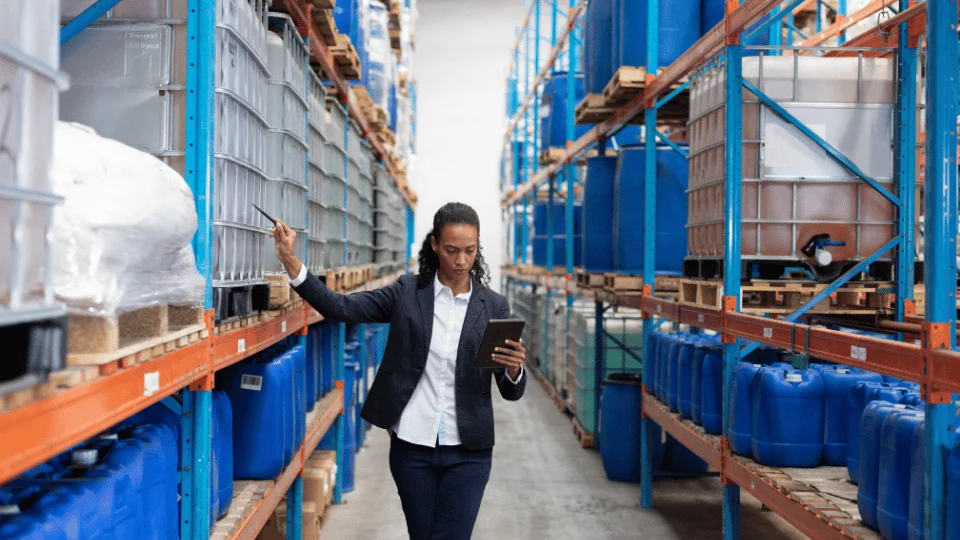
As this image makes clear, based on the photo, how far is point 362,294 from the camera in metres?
3.42

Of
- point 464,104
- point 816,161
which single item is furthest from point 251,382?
point 464,104

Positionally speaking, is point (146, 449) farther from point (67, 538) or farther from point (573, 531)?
point (573, 531)

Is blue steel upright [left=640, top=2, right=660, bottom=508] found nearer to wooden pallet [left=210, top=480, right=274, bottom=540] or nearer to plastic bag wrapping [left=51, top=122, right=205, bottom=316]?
wooden pallet [left=210, top=480, right=274, bottom=540]

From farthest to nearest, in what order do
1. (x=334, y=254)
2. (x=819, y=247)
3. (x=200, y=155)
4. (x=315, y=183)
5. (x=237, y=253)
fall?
(x=334, y=254) < (x=315, y=183) < (x=819, y=247) < (x=237, y=253) < (x=200, y=155)

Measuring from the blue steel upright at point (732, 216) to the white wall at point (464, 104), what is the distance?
16968mm

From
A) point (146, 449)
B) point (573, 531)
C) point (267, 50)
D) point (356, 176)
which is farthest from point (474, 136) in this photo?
point (146, 449)

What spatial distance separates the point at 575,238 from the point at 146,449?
9511mm

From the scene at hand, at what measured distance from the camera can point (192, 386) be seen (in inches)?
106

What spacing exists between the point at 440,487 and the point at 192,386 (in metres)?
0.99

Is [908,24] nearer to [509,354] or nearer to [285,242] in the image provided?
[509,354]

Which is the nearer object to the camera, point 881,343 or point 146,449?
point 146,449

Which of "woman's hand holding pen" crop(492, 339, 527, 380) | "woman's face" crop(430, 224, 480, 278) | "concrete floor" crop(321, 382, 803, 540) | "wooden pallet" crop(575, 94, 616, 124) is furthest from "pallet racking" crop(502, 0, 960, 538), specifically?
"woman's face" crop(430, 224, 480, 278)

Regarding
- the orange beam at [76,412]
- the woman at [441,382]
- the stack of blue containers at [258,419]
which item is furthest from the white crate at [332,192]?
the orange beam at [76,412]

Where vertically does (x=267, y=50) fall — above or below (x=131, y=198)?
above
